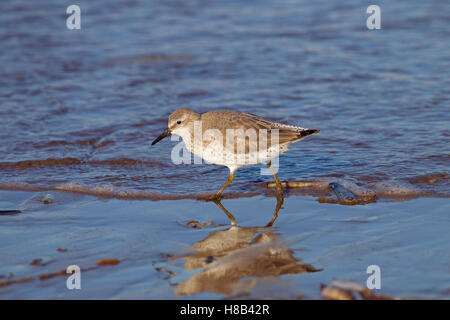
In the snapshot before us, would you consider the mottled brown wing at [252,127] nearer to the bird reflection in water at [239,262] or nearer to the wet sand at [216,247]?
the wet sand at [216,247]

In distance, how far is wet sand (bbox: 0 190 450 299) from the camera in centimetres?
398

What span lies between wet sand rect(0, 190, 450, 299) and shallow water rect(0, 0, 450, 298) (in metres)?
0.02

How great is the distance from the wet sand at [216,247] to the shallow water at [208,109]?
0.02m

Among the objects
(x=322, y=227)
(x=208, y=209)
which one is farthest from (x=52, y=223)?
(x=322, y=227)

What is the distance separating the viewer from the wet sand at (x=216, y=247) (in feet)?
13.1

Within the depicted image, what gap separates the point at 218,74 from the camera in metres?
10.3

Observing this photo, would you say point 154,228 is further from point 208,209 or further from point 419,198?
point 419,198

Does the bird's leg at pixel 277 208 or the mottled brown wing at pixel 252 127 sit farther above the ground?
the mottled brown wing at pixel 252 127

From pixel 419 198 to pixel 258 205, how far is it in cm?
156

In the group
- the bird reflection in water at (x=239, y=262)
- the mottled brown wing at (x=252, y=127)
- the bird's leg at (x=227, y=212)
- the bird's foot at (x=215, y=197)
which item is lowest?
the bird reflection in water at (x=239, y=262)

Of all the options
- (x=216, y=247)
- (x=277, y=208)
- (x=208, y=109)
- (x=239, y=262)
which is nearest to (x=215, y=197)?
(x=277, y=208)

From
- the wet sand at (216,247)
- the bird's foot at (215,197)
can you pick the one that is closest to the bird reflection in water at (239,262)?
the wet sand at (216,247)

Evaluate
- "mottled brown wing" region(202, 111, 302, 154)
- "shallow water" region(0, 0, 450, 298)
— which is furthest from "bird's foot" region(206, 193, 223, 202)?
"mottled brown wing" region(202, 111, 302, 154)

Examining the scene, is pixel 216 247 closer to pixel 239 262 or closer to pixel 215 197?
pixel 239 262
